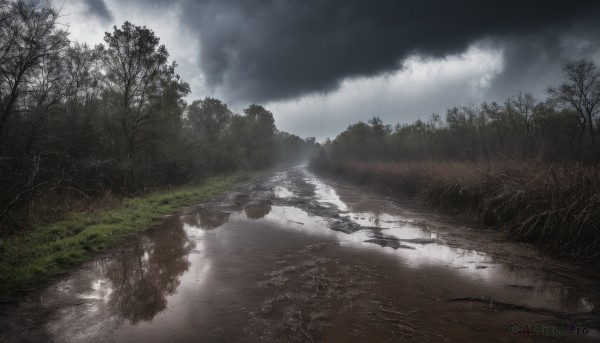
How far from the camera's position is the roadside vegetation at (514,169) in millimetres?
7379

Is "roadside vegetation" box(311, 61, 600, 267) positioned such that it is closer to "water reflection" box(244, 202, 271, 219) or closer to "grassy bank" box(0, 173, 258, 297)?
"water reflection" box(244, 202, 271, 219)

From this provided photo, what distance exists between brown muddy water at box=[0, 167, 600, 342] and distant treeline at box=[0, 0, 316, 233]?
4.40 meters

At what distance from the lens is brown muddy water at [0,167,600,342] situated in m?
3.95

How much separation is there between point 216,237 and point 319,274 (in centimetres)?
428

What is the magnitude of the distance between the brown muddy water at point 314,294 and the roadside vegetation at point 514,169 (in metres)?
0.99

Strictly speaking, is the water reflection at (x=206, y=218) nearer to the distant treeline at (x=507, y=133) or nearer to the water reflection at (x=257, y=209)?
the water reflection at (x=257, y=209)

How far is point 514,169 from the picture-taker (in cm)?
1094

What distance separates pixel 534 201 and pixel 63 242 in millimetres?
12331

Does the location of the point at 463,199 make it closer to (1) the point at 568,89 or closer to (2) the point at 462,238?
(2) the point at 462,238

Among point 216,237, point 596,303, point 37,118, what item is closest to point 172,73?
point 37,118

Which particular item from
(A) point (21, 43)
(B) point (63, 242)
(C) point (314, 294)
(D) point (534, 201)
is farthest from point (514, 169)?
(A) point (21, 43)

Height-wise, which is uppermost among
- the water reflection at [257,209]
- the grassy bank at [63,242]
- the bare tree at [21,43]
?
the bare tree at [21,43]

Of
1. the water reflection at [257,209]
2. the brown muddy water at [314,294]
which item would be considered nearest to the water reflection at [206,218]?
the water reflection at [257,209]

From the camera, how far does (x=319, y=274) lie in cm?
600
